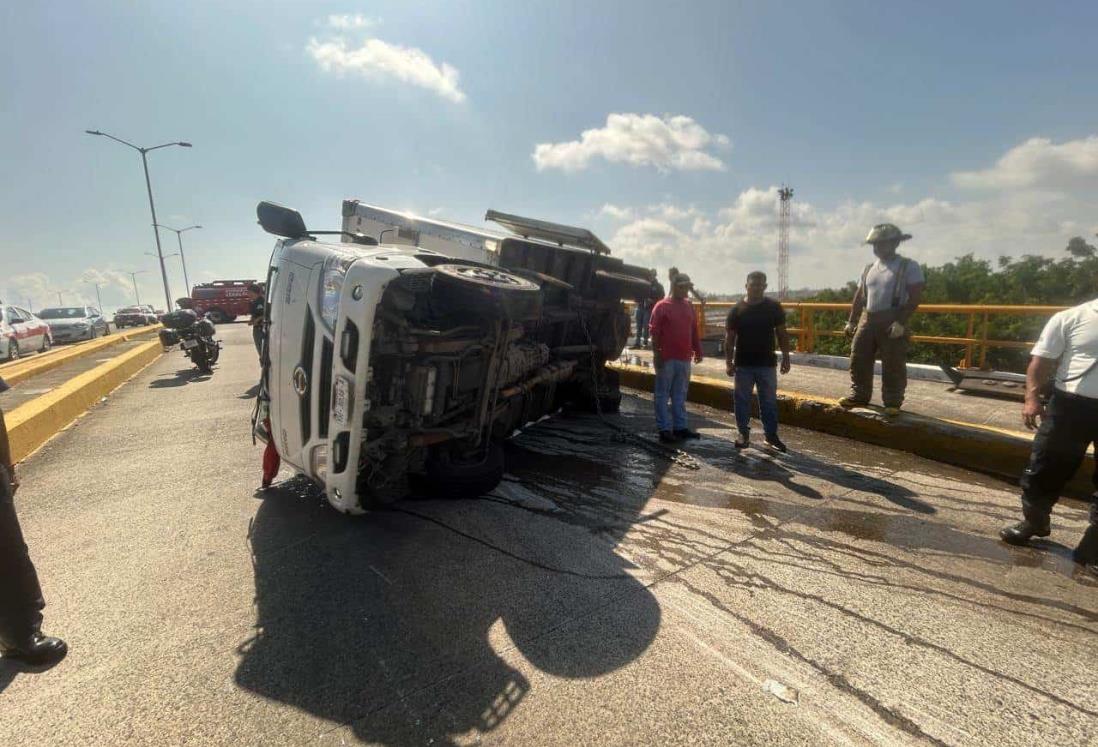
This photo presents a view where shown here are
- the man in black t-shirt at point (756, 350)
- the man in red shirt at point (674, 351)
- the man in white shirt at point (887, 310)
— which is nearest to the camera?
the man in white shirt at point (887, 310)

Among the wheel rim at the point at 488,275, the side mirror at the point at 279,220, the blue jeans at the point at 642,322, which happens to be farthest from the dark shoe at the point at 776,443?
the blue jeans at the point at 642,322

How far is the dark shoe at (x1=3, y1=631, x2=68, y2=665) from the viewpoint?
2273mm

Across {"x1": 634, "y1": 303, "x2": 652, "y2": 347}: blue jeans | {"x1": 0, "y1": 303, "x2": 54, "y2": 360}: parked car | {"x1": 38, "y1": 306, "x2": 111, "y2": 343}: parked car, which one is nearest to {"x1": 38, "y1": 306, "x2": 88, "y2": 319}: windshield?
{"x1": 38, "y1": 306, "x2": 111, "y2": 343}: parked car

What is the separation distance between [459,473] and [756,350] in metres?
3.00

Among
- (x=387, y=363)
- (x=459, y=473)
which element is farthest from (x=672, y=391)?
(x=387, y=363)

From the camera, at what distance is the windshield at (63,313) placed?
22.2m

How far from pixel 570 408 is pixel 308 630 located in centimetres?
458

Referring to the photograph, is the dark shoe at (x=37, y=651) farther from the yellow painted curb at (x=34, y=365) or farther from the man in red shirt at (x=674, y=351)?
the yellow painted curb at (x=34, y=365)

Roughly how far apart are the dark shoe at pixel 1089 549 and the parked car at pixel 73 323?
27616mm

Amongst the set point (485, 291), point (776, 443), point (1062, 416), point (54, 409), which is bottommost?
point (776, 443)

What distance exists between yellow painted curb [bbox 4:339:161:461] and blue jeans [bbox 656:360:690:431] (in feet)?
19.6

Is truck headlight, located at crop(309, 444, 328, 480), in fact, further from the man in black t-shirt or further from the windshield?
the windshield

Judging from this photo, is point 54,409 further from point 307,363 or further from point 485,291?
point 485,291

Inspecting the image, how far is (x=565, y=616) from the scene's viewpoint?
2.53 metres
